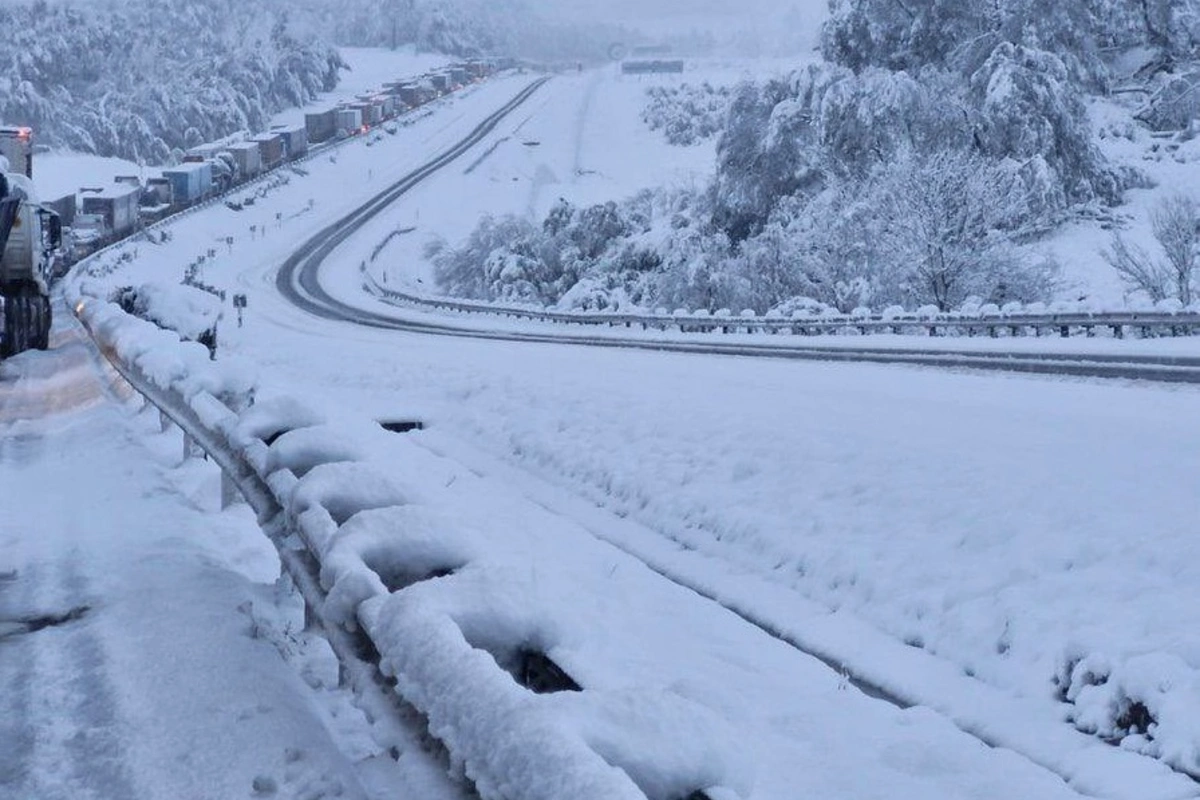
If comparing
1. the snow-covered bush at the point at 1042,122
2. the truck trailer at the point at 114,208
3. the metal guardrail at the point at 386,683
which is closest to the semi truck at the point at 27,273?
the metal guardrail at the point at 386,683

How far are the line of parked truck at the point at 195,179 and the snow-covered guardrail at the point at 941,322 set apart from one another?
17751 millimetres

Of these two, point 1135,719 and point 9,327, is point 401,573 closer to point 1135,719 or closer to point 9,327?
point 1135,719

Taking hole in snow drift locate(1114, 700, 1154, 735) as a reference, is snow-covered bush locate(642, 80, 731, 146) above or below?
above

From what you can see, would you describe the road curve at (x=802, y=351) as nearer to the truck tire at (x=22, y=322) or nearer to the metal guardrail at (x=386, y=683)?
the truck tire at (x=22, y=322)

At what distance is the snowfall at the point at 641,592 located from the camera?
4.57 metres

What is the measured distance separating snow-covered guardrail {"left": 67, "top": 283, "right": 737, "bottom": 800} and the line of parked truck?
3417 cm

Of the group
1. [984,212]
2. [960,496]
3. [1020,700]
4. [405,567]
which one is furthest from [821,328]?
[405,567]

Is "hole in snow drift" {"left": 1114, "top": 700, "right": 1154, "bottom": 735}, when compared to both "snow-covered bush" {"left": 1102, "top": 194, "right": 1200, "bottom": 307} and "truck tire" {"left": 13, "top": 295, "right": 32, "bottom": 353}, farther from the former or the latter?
"snow-covered bush" {"left": 1102, "top": 194, "right": 1200, "bottom": 307}

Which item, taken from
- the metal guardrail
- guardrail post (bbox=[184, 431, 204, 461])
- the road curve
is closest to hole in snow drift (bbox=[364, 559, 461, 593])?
the metal guardrail

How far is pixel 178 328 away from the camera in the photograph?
68.7 feet

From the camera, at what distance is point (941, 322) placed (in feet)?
101

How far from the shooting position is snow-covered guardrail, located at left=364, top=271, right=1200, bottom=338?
2648cm

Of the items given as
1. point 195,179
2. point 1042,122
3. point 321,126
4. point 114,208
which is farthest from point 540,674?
point 321,126

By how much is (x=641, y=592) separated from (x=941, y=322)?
2285 cm
